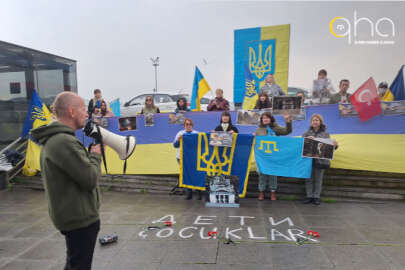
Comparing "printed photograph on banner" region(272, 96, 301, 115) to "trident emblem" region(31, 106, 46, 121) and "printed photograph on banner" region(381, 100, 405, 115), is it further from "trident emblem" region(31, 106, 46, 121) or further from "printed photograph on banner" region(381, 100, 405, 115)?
"trident emblem" region(31, 106, 46, 121)

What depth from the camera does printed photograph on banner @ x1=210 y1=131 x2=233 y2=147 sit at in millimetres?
5500

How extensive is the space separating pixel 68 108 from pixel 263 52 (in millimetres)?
6451

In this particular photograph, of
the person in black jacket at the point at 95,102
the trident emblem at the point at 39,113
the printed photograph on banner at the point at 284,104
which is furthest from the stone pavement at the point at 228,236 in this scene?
the person in black jacket at the point at 95,102

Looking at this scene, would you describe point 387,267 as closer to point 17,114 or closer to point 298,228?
point 298,228

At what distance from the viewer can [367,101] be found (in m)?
5.50

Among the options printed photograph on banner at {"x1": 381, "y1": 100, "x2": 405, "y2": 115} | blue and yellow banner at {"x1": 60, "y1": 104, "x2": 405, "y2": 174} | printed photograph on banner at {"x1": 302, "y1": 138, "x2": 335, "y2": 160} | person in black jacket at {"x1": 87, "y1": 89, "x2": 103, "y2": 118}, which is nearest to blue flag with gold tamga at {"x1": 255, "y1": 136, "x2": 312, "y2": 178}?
printed photograph on banner at {"x1": 302, "y1": 138, "x2": 335, "y2": 160}

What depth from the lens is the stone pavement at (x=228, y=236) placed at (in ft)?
10.4

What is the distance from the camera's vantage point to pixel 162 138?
694 cm

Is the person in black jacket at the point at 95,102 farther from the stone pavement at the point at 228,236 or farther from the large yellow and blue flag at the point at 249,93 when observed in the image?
the large yellow and blue flag at the point at 249,93

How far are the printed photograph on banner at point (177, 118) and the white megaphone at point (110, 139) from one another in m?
4.38

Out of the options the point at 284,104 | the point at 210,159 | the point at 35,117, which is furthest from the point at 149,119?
the point at 284,104

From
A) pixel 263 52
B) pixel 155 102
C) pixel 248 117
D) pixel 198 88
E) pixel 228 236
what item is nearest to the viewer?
pixel 228 236

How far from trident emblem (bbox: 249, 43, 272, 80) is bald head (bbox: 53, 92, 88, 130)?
623cm

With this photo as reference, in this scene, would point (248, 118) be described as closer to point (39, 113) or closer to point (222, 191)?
point (222, 191)
